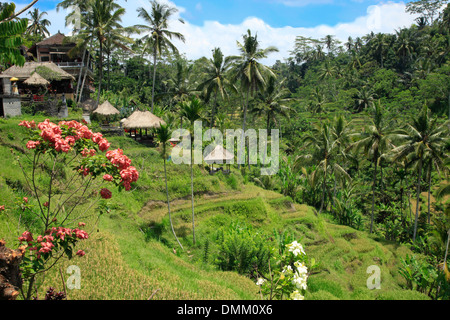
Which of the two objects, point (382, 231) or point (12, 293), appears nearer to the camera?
point (12, 293)

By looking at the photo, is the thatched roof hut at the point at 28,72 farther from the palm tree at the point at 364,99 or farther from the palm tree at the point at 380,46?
the palm tree at the point at 380,46

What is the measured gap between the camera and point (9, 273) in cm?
445

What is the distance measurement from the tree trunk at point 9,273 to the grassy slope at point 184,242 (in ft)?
7.00

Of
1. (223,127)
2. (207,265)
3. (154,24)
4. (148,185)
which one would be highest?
(154,24)

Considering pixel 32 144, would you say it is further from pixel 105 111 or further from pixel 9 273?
pixel 105 111

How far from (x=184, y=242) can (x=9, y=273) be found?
38.5 feet

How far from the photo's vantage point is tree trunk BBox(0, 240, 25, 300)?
4.15 meters

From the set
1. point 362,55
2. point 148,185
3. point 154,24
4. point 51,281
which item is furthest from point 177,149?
point 362,55

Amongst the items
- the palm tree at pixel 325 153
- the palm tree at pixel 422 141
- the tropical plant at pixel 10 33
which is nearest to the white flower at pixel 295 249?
the tropical plant at pixel 10 33

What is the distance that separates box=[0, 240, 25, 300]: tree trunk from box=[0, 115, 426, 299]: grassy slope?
213cm

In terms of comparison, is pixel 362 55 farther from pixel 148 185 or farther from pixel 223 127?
pixel 148 185

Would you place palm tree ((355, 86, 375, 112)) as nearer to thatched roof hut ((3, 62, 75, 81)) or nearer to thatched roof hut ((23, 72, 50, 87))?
thatched roof hut ((3, 62, 75, 81))
